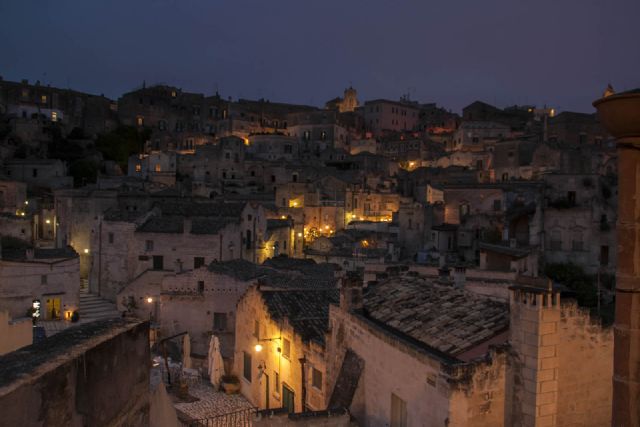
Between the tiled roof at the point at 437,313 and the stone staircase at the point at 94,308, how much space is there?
20855 millimetres

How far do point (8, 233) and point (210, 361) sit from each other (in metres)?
28.5

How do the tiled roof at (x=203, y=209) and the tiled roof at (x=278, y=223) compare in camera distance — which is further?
the tiled roof at (x=278, y=223)

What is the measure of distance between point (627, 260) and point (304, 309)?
14.1 metres

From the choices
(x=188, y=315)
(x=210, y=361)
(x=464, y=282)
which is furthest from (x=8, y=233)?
(x=464, y=282)

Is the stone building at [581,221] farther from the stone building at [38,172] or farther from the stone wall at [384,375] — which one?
the stone building at [38,172]

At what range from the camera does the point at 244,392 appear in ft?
63.1

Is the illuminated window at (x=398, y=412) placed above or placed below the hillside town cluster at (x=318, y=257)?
below

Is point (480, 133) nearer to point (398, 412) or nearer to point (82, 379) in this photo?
point (398, 412)

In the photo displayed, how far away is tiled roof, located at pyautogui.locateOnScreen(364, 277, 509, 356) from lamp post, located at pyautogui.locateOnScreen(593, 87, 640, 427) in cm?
584

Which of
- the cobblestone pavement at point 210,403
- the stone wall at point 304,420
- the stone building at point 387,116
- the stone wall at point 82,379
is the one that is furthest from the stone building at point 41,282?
the stone building at point 387,116

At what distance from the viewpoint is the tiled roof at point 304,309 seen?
52.2 feet

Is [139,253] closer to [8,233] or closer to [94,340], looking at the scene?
[8,233]

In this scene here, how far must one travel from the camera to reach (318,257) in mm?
39438

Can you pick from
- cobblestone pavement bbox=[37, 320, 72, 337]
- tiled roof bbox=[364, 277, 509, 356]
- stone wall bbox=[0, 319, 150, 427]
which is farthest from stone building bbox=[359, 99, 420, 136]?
stone wall bbox=[0, 319, 150, 427]
